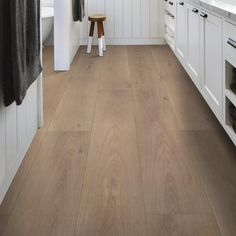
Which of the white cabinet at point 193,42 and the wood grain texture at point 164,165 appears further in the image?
the white cabinet at point 193,42

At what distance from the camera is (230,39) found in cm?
182

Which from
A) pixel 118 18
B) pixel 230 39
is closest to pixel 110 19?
pixel 118 18

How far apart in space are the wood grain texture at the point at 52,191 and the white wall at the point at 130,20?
3290 mm

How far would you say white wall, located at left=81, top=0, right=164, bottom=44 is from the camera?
17.1 ft

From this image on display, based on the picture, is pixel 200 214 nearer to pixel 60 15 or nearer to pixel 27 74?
pixel 27 74

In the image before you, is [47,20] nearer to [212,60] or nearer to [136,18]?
[136,18]

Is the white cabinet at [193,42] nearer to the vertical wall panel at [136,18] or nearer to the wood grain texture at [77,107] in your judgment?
the wood grain texture at [77,107]

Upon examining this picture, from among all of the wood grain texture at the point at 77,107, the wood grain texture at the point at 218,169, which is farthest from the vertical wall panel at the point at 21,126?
the wood grain texture at the point at 218,169

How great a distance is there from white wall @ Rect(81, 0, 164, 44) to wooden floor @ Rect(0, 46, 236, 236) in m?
2.18

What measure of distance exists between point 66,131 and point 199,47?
1.04 m

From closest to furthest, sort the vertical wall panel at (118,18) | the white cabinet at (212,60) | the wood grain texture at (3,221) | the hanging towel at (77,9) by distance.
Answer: the wood grain texture at (3,221) → the white cabinet at (212,60) → the hanging towel at (77,9) → the vertical wall panel at (118,18)

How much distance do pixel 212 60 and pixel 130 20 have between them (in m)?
3.19

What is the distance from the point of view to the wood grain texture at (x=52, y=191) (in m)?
1.45

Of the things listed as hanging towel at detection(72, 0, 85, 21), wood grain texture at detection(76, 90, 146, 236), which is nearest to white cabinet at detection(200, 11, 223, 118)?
wood grain texture at detection(76, 90, 146, 236)
